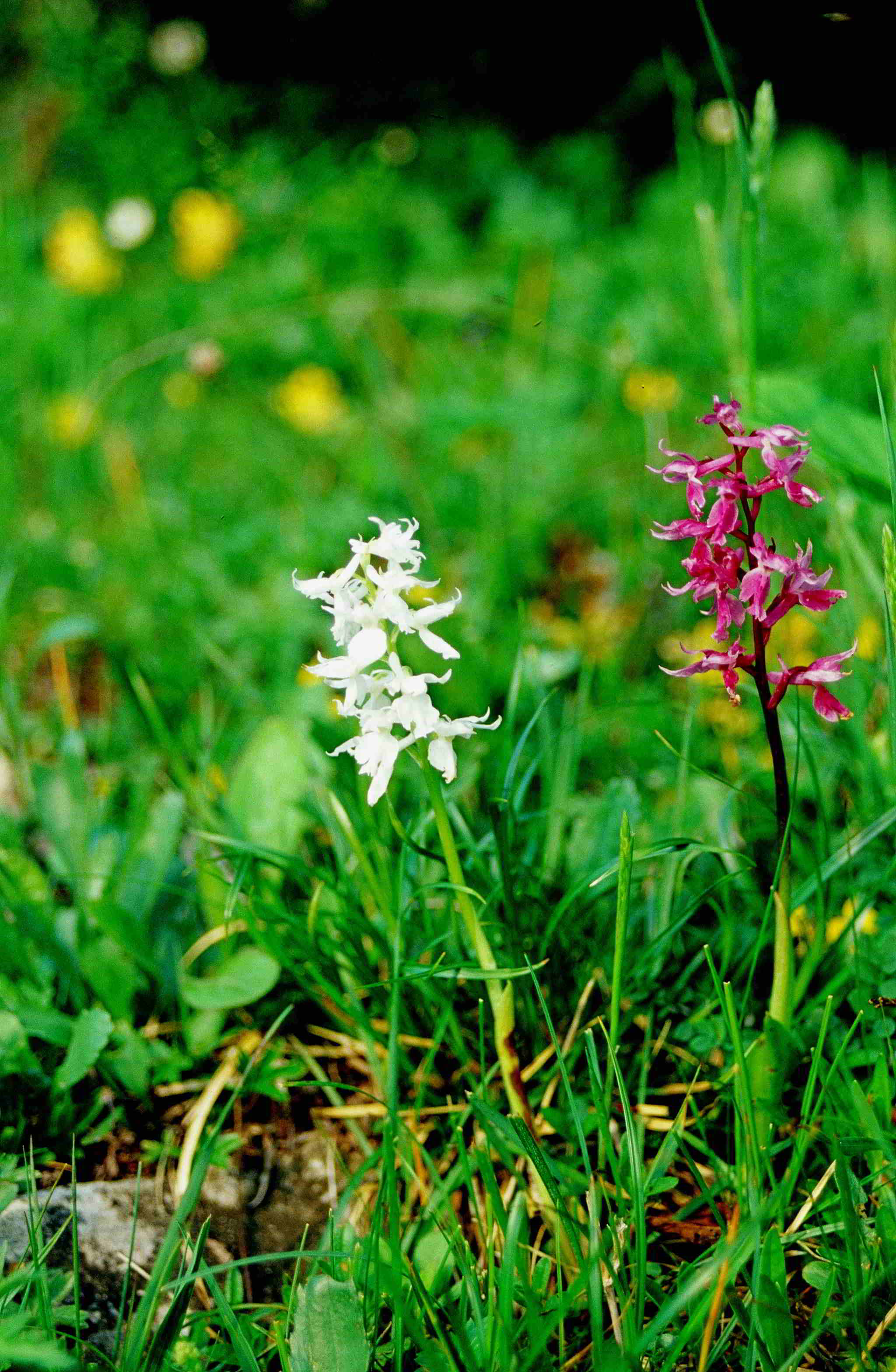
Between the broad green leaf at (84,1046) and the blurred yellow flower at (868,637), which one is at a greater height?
the blurred yellow flower at (868,637)

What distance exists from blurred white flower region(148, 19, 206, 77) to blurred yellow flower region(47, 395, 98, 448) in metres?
1.98

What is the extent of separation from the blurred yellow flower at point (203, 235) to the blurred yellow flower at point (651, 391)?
151 cm

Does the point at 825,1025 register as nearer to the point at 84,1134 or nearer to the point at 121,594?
the point at 84,1134

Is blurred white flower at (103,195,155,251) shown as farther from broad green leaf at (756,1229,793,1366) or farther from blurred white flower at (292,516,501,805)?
broad green leaf at (756,1229,793,1366)

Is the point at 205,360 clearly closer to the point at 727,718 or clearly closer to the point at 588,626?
the point at 588,626

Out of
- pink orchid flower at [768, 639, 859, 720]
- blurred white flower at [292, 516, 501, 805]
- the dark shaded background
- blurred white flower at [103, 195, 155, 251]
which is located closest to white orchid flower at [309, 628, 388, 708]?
blurred white flower at [292, 516, 501, 805]

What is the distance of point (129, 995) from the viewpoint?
142 cm

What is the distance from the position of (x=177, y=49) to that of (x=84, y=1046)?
4.10m

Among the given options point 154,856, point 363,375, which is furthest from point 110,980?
point 363,375

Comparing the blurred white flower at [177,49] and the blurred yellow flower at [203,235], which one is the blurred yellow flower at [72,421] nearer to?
the blurred yellow flower at [203,235]

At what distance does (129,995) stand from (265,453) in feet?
5.86

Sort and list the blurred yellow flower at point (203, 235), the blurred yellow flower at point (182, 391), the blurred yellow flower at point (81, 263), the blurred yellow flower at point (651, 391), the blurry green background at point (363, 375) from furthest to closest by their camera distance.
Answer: the blurred yellow flower at point (203, 235) < the blurred yellow flower at point (81, 263) < the blurred yellow flower at point (182, 391) < the blurred yellow flower at point (651, 391) < the blurry green background at point (363, 375)

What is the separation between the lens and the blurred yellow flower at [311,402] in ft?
9.64

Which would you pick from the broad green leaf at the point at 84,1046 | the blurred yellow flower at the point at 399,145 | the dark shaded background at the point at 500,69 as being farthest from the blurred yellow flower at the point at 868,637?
the dark shaded background at the point at 500,69
